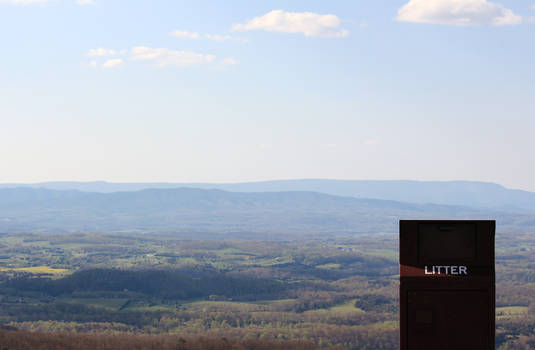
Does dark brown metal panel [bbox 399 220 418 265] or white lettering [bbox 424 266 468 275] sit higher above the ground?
dark brown metal panel [bbox 399 220 418 265]

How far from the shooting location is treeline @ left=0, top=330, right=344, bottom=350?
4493 inches

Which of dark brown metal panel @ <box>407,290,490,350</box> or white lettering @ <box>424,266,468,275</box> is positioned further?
dark brown metal panel @ <box>407,290,490,350</box>

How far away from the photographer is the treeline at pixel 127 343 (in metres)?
114

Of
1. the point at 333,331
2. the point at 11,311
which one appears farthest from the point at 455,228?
the point at 11,311

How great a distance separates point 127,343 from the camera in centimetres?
12962

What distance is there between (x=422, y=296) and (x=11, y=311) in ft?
640

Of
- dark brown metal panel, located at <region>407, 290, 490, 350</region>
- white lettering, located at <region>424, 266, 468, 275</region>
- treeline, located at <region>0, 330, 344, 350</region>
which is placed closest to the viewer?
white lettering, located at <region>424, 266, 468, 275</region>

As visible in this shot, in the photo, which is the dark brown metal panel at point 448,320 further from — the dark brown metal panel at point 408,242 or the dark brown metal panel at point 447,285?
the dark brown metal panel at point 408,242

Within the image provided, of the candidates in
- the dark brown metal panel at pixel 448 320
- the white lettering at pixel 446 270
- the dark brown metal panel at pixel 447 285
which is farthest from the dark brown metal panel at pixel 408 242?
the dark brown metal panel at pixel 448 320

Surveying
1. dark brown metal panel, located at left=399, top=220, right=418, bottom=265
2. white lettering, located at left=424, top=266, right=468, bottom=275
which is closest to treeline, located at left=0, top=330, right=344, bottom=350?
dark brown metal panel, located at left=399, top=220, right=418, bottom=265

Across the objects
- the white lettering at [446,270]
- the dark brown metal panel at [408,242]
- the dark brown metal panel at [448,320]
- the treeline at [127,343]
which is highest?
the dark brown metal panel at [408,242]

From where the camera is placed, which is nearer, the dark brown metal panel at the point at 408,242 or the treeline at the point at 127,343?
the dark brown metal panel at the point at 408,242

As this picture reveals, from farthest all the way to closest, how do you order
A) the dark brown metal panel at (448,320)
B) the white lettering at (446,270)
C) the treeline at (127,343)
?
the treeline at (127,343)
the dark brown metal panel at (448,320)
the white lettering at (446,270)

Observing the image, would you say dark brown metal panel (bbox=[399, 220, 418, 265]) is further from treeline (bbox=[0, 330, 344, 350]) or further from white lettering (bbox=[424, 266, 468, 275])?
treeline (bbox=[0, 330, 344, 350])
